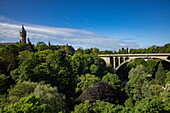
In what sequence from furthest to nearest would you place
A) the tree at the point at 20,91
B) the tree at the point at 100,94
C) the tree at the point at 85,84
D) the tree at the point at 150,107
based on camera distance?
the tree at the point at 85,84 → the tree at the point at 100,94 → the tree at the point at 20,91 → the tree at the point at 150,107

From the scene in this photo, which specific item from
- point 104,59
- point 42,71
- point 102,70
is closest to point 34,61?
point 42,71

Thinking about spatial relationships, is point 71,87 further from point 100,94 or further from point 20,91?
point 20,91

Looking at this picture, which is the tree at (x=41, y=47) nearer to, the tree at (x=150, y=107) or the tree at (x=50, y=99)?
the tree at (x=50, y=99)

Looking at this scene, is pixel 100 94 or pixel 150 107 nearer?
pixel 150 107

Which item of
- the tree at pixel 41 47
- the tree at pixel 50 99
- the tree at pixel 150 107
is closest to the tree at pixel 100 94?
the tree at pixel 50 99

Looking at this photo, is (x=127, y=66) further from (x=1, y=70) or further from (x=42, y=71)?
(x=1, y=70)

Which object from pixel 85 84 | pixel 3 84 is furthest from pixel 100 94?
pixel 3 84

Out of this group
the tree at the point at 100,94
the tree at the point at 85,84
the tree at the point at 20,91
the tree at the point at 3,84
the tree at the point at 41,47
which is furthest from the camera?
the tree at the point at 41,47

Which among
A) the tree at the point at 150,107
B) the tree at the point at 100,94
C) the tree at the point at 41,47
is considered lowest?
the tree at the point at 100,94

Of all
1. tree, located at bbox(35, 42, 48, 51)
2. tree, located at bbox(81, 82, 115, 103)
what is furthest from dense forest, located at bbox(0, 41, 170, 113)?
tree, located at bbox(35, 42, 48, 51)

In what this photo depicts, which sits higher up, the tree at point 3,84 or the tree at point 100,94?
the tree at point 3,84

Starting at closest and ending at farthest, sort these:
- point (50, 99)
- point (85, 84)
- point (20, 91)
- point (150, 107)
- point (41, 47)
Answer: point (150, 107) → point (50, 99) → point (20, 91) → point (85, 84) → point (41, 47)

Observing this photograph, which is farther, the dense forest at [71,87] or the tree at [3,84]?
the tree at [3,84]
